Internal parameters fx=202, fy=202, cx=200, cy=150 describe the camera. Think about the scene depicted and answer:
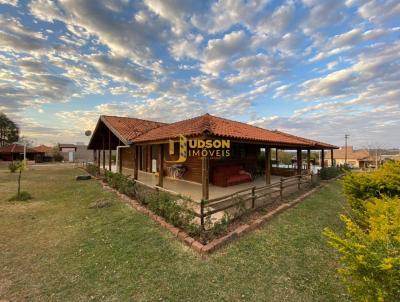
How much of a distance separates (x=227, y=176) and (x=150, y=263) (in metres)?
7.12

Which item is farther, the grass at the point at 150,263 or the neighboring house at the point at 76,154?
the neighboring house at the point at 76,154

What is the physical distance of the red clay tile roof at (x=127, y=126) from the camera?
12.6m

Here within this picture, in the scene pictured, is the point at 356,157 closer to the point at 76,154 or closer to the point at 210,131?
the point at 210,131

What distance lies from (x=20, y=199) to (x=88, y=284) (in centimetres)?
823

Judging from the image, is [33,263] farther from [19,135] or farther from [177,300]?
[19,135]

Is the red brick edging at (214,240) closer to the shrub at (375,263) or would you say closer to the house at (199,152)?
the house at (199,152)

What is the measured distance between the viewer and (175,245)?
4.75 metres

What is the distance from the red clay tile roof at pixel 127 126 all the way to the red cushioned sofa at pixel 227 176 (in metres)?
5.48

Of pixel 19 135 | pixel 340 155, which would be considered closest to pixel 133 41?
pixel 19 135

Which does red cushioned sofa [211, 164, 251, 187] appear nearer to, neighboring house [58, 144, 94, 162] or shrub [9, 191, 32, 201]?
shrub [9, 191, 32, 201]

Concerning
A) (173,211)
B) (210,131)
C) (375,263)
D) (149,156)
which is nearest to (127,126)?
(149,156)

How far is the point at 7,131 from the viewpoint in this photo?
44.9 metres

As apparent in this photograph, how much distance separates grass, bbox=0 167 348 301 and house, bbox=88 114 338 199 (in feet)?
9.02

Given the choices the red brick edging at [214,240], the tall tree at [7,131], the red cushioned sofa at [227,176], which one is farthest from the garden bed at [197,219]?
the tall tree at [7,131]
